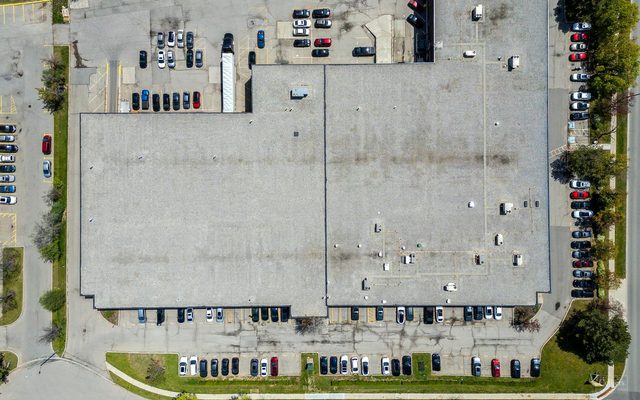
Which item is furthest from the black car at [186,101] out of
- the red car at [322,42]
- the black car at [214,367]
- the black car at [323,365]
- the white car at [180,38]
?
the black car at [323,365]

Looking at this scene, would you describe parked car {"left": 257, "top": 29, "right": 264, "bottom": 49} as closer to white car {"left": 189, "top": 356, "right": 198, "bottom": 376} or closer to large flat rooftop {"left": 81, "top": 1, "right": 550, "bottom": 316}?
large flat rooftop {"left": 81, "top": 1, "right": 550, "bottom": 316}

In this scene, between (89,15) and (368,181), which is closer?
(368,181)

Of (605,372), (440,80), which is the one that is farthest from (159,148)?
(605,372)

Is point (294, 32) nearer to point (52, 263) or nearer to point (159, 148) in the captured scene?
point (159, 148)

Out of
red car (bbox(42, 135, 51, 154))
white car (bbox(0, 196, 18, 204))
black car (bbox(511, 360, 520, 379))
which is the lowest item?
black car (bbox(511, 360, 520, 379))

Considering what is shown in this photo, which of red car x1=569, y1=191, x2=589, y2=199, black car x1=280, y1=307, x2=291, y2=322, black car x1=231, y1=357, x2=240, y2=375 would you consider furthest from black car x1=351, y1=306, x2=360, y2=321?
red car x1=569, y1=191, x2=589, y2=199

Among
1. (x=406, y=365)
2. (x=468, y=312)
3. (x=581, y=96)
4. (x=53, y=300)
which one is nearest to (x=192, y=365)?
(x=53, y=300)
